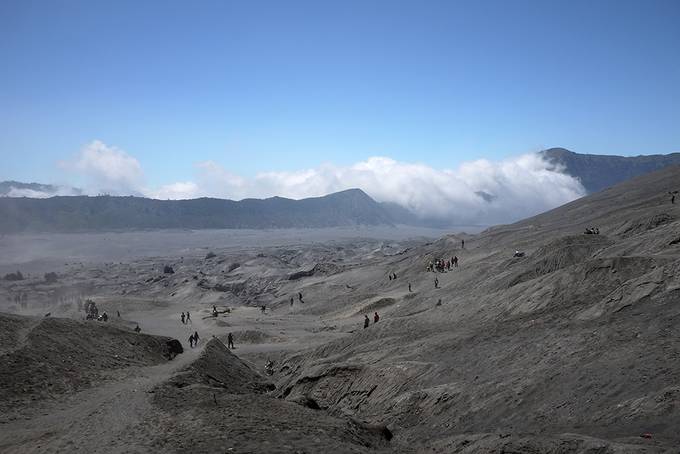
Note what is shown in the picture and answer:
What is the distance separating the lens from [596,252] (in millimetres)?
34094

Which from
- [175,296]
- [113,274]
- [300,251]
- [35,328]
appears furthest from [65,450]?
[300,251]

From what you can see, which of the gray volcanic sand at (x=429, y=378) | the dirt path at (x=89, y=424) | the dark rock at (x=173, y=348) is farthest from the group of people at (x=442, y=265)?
the dirt path at (x=89, y=424)

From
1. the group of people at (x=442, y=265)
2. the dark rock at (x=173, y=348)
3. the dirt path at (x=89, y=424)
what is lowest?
the dark rock at (x=173, y=348)

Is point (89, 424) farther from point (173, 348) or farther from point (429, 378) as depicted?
point (173, 348)

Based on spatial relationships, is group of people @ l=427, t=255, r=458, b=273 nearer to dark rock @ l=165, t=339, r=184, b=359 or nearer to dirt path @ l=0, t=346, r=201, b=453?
dark rock @ l=165, t=339, r=184, b=359

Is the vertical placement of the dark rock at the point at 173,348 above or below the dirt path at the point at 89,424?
below

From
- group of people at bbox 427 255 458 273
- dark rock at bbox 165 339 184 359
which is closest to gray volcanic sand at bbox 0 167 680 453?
dark rock at bbox 165 339 184 359

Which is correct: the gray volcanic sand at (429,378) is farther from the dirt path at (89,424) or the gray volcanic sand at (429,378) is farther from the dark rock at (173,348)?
the dark rock at (173,348)

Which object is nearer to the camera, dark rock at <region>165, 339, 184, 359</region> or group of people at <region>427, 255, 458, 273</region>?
dark rock at <region>165, 339, 184, 359</region>

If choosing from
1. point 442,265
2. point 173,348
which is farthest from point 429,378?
point 442,265

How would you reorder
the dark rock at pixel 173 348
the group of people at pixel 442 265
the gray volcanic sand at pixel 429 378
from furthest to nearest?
the group of people at pixel 442 265 → the dark rock at pixel 173 348 → the gray volcanic sand at pixel 429 378

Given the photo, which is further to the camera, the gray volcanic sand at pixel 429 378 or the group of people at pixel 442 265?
the group of people at pixel 442 265

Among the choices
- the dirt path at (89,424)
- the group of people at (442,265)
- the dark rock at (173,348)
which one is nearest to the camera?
the dirt path at (89,424)

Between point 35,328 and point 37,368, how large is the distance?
13.4ft
